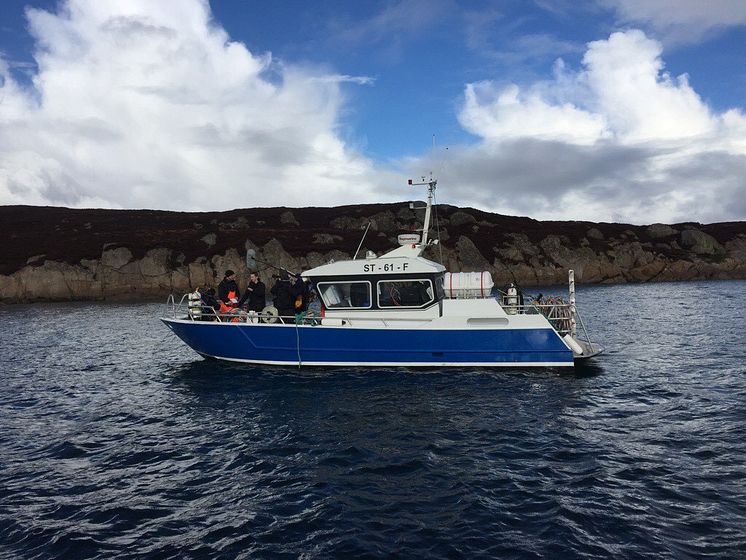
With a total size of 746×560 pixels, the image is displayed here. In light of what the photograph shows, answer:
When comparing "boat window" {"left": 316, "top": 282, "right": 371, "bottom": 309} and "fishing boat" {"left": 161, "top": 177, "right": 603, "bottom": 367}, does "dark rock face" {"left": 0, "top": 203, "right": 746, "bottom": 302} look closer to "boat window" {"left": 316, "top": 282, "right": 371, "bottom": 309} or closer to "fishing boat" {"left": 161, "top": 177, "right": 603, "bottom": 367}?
"fishing boat" {"left": 161, "top": 177, "right": 603, "bottom": 367}

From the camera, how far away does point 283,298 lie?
19.0 meters

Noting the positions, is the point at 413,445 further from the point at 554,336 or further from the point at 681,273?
the point at 681,273

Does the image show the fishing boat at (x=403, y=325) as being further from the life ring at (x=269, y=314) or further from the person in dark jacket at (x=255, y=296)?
the person in dark jacket at (x=255, y=296)

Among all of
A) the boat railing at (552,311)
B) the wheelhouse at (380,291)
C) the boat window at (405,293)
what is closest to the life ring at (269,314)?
the wheelhouse at (380,291)

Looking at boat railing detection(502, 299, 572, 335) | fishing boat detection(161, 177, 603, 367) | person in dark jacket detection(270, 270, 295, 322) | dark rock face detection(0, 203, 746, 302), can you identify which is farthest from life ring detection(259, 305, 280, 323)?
dark rock face detection(0, 203, 746, 302)

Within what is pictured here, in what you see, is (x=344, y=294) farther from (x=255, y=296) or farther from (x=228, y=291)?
(x=228, y=291)

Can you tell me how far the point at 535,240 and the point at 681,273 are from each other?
70.9 feet

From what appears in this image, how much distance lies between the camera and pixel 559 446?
35.3 feet

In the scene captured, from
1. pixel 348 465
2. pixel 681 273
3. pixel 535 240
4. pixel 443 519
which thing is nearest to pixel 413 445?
pixel 348 465

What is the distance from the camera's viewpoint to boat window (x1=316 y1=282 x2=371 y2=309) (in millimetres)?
18625

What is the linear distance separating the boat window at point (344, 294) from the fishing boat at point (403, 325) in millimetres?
39

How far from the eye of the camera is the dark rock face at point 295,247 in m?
60.0

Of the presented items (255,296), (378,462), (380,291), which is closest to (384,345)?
(380,291)

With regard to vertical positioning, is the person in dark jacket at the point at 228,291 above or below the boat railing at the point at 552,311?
above
